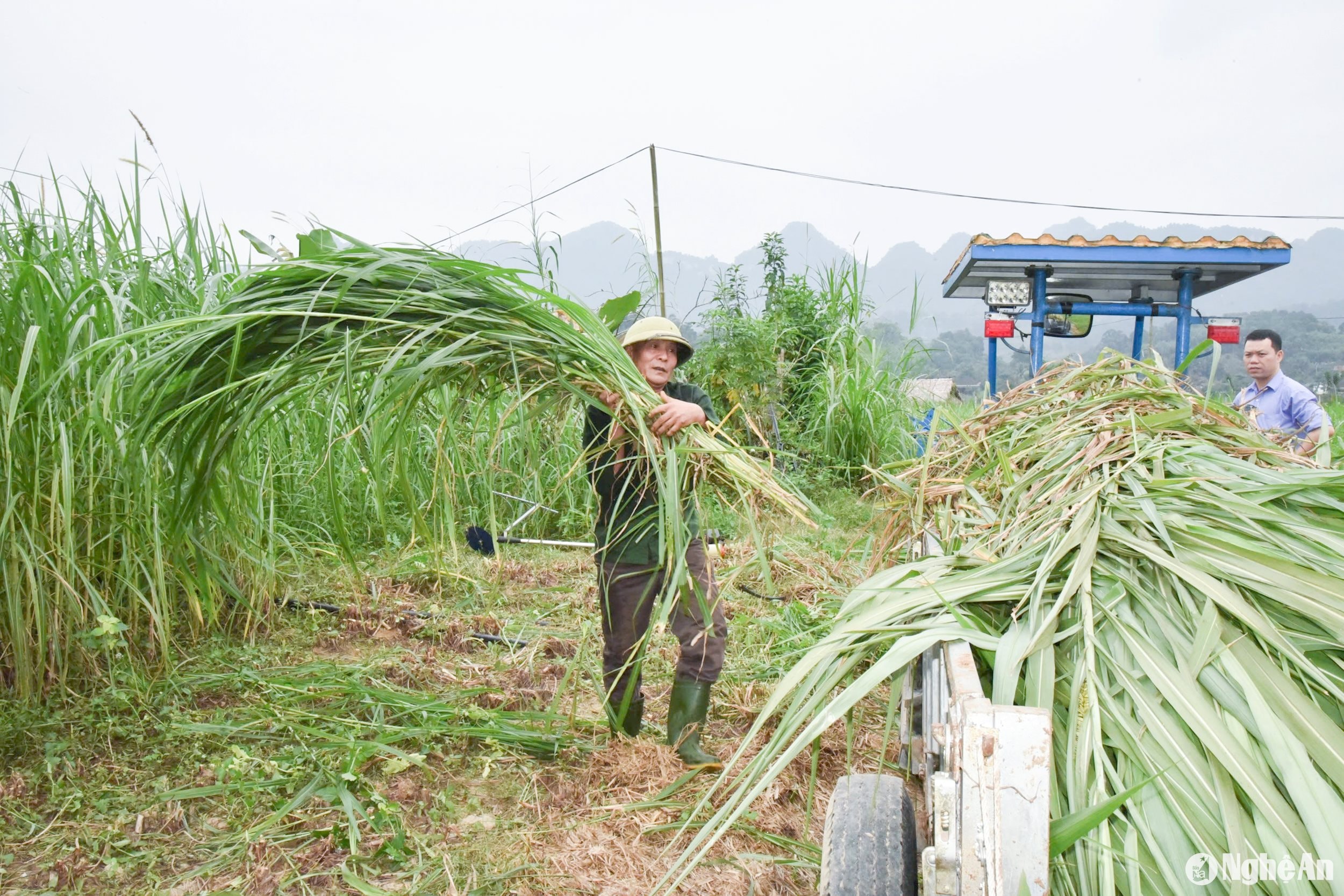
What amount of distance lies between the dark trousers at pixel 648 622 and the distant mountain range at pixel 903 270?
961 mm

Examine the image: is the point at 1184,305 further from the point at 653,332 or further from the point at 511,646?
the point at 511,646

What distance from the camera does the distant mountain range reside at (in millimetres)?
6285

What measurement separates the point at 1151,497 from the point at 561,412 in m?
1.51

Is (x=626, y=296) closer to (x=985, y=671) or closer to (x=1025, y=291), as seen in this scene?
(x=985, y=671)

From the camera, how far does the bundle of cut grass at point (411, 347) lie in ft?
6.53

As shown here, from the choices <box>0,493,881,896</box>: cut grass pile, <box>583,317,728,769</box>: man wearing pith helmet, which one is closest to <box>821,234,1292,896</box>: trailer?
<box>0,493,881,896</box>: cut grass pile

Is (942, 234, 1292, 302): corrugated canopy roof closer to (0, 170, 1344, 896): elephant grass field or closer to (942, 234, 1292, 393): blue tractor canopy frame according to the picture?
(942, 234, 1292, 393): blue tractor canopy frame

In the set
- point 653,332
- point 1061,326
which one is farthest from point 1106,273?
point 653,332

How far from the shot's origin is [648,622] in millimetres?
2791

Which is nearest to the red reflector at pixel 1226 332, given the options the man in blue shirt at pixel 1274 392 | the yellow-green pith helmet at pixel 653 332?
the man in blue shirt at pixel 1274 392

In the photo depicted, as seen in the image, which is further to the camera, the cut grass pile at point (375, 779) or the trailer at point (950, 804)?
the cut grass pile at point (375, 779)

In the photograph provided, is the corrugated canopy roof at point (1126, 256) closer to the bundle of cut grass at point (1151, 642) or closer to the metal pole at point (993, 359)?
the metal pole at point (993, 359)

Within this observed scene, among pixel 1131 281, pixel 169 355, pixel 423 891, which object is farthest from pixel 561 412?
pixel 1131 281

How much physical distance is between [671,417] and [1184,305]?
5.66 m
